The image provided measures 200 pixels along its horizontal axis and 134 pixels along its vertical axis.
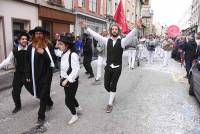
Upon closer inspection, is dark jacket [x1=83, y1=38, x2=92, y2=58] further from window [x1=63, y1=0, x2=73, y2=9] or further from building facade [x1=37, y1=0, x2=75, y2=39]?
window [x1=63, y1=0, x2=73, y2=9]

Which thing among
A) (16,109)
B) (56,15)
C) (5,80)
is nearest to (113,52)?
(16,109)

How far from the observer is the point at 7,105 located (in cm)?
600

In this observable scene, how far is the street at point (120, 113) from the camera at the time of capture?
4.56 metres

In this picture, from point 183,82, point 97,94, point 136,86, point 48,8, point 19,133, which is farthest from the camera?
point 48,8

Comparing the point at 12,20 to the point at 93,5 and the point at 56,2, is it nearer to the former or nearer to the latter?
the point at 56,2

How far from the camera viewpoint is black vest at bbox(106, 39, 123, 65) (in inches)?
208

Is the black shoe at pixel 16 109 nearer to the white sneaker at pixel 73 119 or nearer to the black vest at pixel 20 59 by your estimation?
the black vest at pixel 20 59

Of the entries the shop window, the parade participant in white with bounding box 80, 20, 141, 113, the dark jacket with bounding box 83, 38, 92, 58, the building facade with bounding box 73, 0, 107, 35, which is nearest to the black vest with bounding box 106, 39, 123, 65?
the parade participant in white with bounding box 80, 20, 141, 113

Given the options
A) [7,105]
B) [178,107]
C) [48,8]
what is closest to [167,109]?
[178,107]

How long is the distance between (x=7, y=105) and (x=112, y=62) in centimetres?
271

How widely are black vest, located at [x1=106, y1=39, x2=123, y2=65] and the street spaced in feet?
3.57

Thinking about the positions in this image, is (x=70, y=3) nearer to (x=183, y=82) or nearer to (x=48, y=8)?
(x=48, y=8)

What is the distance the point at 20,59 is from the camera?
17.0 feet

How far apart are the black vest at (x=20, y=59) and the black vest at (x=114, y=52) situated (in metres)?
1.73
